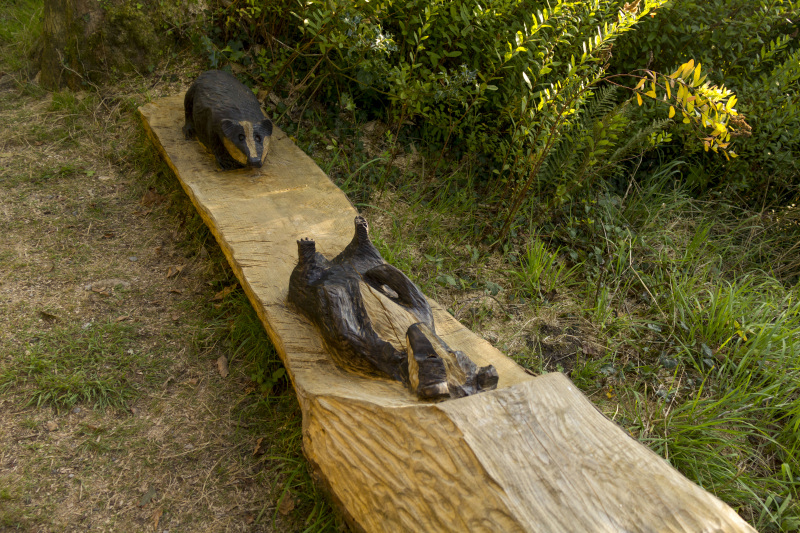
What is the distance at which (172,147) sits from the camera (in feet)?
13.5

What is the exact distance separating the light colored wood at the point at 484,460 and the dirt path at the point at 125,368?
1.64 ft

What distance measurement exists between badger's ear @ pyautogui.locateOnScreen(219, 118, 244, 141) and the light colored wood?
5.32 ft

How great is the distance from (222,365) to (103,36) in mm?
3443

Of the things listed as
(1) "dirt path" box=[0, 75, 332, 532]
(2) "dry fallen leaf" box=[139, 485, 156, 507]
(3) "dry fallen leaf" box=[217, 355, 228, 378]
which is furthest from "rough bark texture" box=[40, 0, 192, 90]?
(2) "dry fallen leaf" box=[139, 485, 156, 507]

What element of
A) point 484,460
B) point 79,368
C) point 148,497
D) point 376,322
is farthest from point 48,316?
point 484,460

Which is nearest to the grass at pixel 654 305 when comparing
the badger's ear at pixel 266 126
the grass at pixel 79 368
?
the badger's ear at pixel 266 126

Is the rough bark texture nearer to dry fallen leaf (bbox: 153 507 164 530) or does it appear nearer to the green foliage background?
the green foliage background

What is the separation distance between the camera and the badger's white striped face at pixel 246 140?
3744 millimetres

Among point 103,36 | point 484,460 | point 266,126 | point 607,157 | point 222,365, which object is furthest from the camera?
point 103,36

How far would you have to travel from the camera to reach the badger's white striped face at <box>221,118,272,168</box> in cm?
374

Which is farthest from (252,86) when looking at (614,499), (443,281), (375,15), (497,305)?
(614,499)

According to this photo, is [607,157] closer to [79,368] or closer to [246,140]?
[246,140]

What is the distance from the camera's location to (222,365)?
3160 mm

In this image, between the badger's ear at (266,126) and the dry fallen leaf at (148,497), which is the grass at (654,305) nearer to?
the badger's ear at (266,126)
